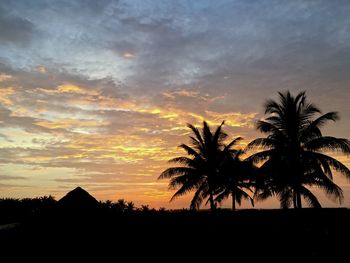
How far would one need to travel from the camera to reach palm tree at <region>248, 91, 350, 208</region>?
834 inches

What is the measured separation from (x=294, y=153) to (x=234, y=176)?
9.33 meters

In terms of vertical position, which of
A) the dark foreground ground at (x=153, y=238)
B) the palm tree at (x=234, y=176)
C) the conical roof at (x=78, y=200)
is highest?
the palm tree at (x=234, y=176)

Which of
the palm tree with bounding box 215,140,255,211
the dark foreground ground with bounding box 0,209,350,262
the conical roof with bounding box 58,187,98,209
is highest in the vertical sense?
the palm tree with bounding box 215,140,255,211

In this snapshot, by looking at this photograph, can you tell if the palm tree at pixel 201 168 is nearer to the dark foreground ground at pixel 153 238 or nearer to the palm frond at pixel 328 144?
the palm frond at pixel 328 144

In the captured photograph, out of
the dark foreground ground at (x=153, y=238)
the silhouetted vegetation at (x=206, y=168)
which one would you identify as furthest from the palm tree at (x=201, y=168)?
the dark foreground ground at (x=153, y=238)

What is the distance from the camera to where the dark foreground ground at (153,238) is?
7.60 m

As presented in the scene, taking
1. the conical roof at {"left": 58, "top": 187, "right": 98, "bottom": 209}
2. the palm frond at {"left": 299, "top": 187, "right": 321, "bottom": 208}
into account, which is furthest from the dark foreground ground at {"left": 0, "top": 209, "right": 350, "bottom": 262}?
the palm frond at {"left": 299, "top": 187, "right": 321, "bottom": 208}

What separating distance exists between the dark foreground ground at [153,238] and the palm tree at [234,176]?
1728 centimetres

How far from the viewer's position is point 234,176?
30734mm

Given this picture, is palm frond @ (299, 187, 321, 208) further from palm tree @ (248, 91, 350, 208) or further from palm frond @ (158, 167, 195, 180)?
palm frond @ (158, 167, 195, 180)

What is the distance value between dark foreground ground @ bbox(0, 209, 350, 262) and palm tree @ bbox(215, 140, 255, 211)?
56.7ft

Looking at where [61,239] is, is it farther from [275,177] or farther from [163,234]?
[275,177]

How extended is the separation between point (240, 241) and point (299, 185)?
49.3 ft

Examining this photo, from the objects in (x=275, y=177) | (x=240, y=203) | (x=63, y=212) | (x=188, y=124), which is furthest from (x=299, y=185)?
(x=63, y=212)
